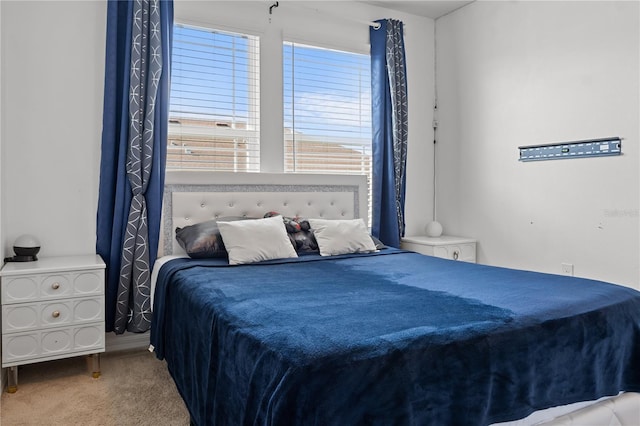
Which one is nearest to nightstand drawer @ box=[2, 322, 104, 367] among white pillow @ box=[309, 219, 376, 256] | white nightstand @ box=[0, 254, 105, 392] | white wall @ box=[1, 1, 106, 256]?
white nightstand @ box=[0, 254, 105, 392]

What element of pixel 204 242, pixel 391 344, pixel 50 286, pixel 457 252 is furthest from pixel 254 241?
pixel 457 252

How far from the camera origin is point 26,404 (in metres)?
2.35

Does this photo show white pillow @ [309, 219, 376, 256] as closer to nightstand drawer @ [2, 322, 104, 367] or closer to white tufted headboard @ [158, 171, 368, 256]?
white tufted headboard @ [158, 171, 368, 256]

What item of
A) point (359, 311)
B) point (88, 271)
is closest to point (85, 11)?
point (88, 271)

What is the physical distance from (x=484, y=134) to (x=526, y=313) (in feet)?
8.52

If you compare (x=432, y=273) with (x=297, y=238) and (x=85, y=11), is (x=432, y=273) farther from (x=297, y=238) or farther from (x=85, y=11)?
(x=85, y=11)

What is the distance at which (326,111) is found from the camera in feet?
12.8

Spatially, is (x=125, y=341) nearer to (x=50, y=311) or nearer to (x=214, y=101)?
(x=50, y=311)

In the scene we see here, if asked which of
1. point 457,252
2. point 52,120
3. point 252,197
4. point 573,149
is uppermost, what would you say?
point 52,120

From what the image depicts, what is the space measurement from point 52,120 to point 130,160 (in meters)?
0.53

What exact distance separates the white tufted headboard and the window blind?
0.20m

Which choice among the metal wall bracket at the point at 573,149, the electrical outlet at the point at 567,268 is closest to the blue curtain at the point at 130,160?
the metal wall bracket at the point at 573,149

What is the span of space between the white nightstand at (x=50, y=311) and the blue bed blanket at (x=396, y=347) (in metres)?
0.65

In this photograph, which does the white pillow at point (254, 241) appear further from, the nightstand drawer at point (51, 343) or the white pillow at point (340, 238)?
the nightstand drawer at point (51, 343)
